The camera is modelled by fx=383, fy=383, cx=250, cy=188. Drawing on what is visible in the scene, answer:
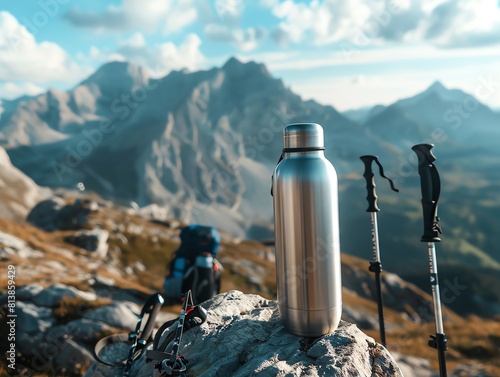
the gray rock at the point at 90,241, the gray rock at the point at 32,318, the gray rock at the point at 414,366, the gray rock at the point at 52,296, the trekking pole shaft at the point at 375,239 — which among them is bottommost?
the gray rock at the point at 414,366

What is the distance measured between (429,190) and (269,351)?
116 inches

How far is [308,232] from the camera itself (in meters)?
3.99

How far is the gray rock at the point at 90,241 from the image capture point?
4372 cm

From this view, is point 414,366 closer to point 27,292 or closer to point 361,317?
point 27,292

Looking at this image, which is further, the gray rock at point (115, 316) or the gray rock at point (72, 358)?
the gray rock at point (115, 316)

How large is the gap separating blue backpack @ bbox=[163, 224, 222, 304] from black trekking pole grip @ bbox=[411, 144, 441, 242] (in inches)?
387

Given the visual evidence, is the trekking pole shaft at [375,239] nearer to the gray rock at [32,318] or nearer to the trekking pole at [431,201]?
the trekking pole at [431,201]

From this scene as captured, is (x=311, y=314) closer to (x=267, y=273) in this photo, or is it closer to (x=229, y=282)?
(x=229, y=282)

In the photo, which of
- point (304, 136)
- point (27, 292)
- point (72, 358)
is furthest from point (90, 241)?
point (304, 136)

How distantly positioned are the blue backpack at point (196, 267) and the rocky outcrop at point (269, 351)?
898 cm

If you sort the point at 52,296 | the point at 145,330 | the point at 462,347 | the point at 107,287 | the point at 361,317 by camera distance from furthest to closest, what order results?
the point at 361,317, the point at 462,347, the point at 107,287, the point at 52,296, the point at 145,330

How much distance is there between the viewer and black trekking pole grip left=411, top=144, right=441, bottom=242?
5016 millimetres

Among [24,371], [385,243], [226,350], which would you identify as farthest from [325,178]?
[385,243]

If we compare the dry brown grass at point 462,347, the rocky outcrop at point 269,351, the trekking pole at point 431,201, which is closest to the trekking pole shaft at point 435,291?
the trekking pole at point 431,201
